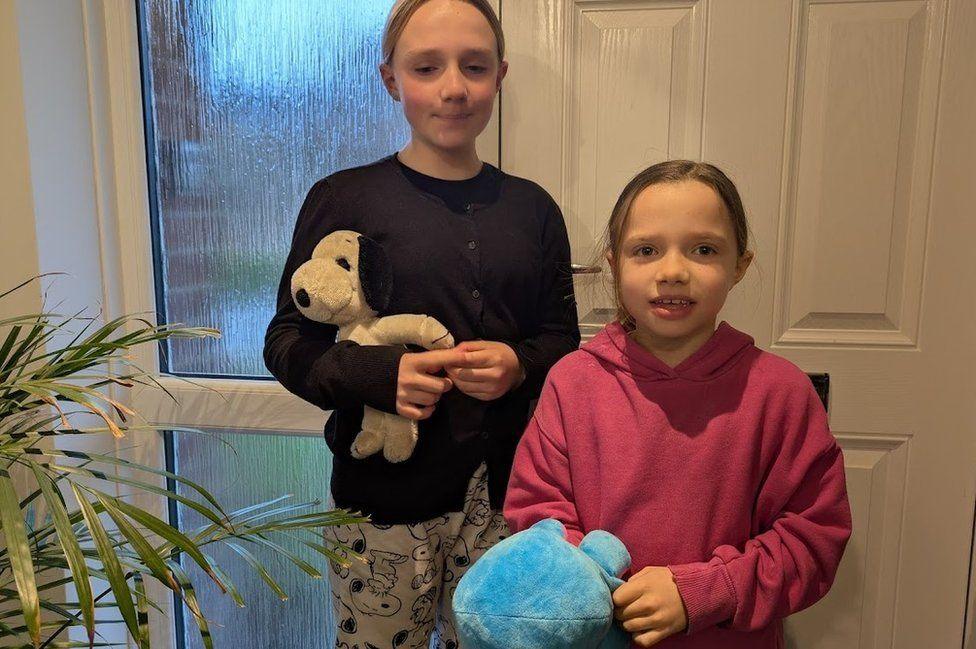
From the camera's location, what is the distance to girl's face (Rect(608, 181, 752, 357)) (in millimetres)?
814

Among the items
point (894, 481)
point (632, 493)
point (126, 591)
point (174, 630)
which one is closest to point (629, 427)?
point (632, 493)

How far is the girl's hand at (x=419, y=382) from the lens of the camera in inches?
38.9

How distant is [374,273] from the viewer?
1009 mm

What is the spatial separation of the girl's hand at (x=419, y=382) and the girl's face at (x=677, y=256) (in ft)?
0.97

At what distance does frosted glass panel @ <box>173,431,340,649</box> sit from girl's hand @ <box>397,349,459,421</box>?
633 millimetres

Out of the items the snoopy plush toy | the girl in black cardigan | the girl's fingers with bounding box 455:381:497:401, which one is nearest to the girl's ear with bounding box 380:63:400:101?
the girl in black cardigan

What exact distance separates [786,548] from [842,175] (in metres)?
0.78

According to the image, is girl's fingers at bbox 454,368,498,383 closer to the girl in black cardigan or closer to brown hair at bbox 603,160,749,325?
the girl in black cardigan

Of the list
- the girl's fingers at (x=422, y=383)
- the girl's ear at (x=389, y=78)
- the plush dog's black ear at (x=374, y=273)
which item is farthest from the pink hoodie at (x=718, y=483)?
the girl's ear at (x=389, y=78)

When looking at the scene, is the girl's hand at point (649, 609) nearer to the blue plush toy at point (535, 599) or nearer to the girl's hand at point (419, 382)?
the blue plush toy at point (535, 599)

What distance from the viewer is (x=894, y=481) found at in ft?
4.50

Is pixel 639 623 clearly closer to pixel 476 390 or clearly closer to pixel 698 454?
pixel 698 454

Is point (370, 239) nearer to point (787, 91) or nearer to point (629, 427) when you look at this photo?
point (629, 427)

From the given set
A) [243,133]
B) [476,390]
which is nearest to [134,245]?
[243,133]
